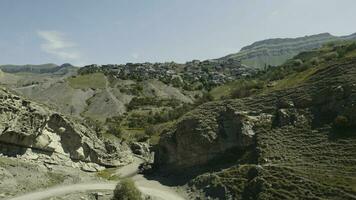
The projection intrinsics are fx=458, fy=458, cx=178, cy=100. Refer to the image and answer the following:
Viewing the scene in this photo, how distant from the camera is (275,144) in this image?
55.6 meters

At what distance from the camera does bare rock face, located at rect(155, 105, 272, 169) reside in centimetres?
6069

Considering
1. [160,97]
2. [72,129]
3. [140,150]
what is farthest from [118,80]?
[72,129]

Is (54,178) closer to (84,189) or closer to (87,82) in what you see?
(84,189)

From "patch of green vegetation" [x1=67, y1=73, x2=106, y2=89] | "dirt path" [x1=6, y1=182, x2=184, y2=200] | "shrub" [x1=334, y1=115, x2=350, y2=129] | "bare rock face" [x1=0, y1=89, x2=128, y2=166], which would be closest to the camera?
"dirt path" [x1=6, y1=182, x2=184, y2=200]

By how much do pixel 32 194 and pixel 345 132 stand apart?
3623 cm

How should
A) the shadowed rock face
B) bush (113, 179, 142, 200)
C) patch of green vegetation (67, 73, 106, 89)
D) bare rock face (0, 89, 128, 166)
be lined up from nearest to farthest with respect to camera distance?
1. the shadowed rock face
2. bush (113, 179, 142, 200)
3. bare rock face (0, 89, 128, 166)
4. patch of green vegetation (67, 73, 106, 89)

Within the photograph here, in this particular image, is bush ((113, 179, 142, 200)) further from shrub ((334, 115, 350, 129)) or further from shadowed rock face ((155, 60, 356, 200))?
shrub ((334, 115, 350, 129))

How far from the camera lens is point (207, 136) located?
204 ft

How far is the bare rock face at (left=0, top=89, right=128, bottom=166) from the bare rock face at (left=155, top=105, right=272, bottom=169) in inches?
496

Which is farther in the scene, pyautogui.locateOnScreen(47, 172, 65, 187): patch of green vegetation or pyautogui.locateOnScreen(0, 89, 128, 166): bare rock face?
pyautogui.locateOnScreen(0, 89, 128, 166): bare rock face

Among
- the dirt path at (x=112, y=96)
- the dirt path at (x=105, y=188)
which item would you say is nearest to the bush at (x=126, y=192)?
the dirt path at (x=105, y=188)

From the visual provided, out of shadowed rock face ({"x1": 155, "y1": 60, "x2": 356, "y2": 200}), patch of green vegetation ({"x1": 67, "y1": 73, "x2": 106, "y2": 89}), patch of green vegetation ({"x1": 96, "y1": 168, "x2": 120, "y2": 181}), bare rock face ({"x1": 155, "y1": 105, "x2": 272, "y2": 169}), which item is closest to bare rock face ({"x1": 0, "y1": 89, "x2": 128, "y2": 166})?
patch of green vegetation ({"x1": 96, "y1": 168, "x2": 120, "y2": 181})

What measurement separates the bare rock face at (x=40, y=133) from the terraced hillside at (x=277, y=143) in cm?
1185

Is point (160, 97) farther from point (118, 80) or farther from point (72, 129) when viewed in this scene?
point (72, 129)
